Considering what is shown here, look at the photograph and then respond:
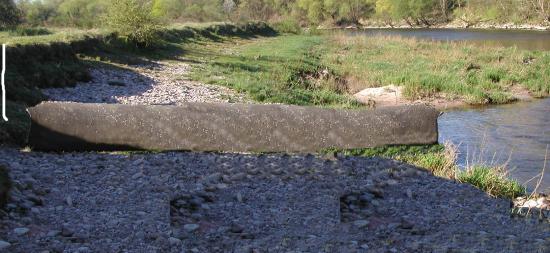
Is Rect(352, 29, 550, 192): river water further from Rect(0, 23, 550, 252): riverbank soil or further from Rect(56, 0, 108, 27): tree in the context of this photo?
Rect(56, 0, 108, 27): tree

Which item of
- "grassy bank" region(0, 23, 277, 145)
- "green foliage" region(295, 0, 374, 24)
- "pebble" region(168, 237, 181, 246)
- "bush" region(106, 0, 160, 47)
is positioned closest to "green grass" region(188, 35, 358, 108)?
"grassy bank" region(0, 23, 277, 145)

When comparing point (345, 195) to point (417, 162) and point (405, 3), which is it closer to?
point (417, 162)

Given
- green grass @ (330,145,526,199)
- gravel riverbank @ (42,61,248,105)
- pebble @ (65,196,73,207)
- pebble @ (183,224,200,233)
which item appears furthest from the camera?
gravel riverbank @ (42,61,248,105)

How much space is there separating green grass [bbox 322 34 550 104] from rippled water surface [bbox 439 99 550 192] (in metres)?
2.38

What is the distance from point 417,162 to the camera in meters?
12.6

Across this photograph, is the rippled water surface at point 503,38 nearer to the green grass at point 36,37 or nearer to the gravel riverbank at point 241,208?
the green grass at point 36,37

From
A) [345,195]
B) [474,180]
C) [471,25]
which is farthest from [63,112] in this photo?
[471,25]

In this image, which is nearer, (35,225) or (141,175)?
(35,225)

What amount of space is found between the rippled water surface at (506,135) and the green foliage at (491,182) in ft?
2.86

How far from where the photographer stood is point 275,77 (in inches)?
1030

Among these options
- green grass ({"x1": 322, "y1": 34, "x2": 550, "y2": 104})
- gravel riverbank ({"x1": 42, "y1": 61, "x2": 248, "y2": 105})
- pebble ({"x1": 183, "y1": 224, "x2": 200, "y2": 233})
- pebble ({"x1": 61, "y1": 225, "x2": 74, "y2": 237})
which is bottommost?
green grass ({"x1": 322, "y1": 34, "x2": 550, "y2": 104})

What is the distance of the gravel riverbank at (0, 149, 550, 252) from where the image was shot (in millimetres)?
7168

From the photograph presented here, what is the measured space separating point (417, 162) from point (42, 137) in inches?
300

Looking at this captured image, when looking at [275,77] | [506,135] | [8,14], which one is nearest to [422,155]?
[506,135]
